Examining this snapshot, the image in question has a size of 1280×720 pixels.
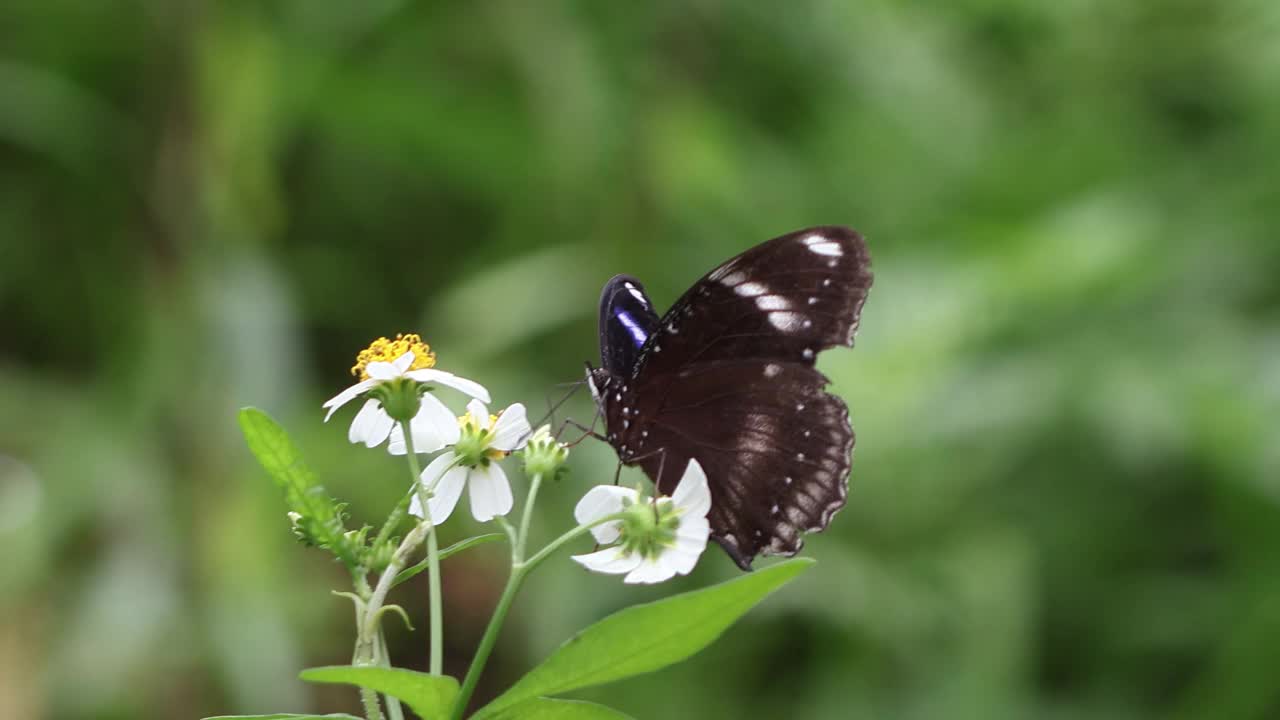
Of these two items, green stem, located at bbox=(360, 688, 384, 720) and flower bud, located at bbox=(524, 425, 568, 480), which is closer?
green stem, located at bbox=(360, 688, 384, 720)

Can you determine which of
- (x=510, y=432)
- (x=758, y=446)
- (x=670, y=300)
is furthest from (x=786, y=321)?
(x=670, y=300)

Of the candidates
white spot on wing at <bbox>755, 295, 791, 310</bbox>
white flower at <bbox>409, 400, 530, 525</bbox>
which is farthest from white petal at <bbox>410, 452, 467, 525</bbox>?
white spot on wing at <bbox>755, 295, 791, 310</bbox>

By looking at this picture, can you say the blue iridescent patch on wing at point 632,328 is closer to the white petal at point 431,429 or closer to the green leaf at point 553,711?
the white petal at point 431,429

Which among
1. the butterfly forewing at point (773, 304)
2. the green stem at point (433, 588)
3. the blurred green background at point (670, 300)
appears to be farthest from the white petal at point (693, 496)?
the blurred green background at point (670, 300)

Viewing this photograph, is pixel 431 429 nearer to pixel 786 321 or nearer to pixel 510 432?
pixel 510 432

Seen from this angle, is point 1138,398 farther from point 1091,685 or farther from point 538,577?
point 538,577

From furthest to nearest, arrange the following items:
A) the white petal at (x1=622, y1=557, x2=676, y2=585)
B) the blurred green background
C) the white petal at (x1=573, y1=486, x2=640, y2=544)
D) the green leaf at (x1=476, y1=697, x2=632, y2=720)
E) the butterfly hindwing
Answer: the blurred green background → the butterfly hindwing → the white petal at (x1=573, y1=486, x2=640, y2=544) → the white petal at (x1=622, y1=557, x2=676, y2=585) → the green leaf at (x1=476, y1=697, x2=632, y2=720)

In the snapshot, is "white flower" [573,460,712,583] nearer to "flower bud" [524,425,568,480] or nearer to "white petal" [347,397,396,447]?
"flower bud" [524,425,568,480]

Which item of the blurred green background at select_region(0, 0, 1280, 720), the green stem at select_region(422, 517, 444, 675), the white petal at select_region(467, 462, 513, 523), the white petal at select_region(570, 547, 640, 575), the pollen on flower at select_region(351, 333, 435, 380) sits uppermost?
the blurred green background at select_region(0, 0, 1280, 720)
